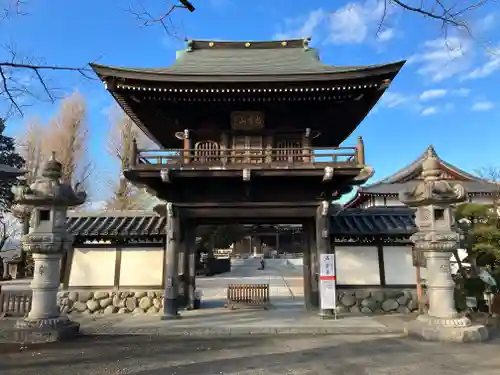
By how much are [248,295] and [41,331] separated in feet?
25.9

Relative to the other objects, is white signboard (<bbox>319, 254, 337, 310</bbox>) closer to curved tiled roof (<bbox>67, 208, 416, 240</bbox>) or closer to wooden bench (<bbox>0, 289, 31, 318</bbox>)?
curved tiled roof (<bbox>67, 208, 416, 240</bbox>)

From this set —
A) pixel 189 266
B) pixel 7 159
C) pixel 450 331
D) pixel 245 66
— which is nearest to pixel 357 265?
pixel 450 331

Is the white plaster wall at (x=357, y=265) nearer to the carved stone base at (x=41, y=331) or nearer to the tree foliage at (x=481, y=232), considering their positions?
the tree foliage at (x=481, y=232)

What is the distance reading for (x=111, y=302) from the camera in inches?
544

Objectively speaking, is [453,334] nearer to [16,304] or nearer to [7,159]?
[16,304]

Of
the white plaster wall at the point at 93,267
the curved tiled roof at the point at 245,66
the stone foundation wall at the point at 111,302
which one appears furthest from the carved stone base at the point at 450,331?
the white plaster wall at the point at 93,267

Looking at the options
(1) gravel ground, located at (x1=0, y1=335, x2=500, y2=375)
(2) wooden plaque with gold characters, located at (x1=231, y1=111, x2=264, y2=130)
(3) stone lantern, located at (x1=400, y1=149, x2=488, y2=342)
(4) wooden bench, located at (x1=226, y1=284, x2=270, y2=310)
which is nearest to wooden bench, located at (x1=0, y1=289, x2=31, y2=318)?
(1) gravel ground, located at (x1=0, y1=335, x2=500, y2=375)

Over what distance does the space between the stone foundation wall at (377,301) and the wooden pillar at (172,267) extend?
6.03m

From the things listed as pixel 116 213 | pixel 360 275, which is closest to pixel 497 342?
pixel 360 275

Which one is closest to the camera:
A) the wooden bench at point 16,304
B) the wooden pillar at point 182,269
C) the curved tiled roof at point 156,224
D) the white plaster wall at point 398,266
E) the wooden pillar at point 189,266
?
the wooden bench at point 16,304

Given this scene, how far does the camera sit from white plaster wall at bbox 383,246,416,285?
44.8 ft

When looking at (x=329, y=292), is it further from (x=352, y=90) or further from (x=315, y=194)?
(x=352, y=90)

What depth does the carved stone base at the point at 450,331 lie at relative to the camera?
29.6 feet

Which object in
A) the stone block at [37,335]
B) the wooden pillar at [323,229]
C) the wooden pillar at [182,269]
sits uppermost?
the wooden pillar at [323,229]
